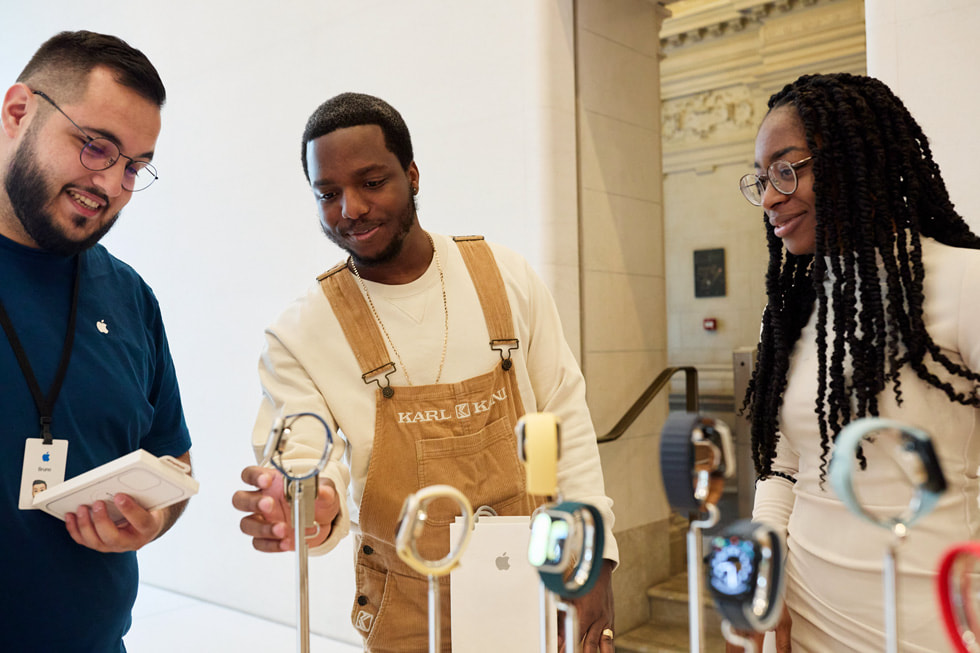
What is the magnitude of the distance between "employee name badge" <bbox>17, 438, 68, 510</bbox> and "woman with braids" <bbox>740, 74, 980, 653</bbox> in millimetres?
1219

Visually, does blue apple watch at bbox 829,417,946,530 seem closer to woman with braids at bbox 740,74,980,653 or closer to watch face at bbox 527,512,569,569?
watch face at bbox 527,512,569,569

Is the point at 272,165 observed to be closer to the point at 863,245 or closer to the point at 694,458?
the point at 863,245

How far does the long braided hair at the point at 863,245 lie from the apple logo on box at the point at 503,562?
52cm

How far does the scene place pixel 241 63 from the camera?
4.72 metres

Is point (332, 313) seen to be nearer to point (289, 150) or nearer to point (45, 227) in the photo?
point (45, 227)

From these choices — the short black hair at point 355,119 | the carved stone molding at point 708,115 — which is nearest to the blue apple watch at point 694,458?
the short black hair at point 355,119

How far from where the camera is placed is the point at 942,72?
235 cm

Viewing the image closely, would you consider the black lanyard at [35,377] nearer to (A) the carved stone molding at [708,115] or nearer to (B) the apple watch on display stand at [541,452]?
(B) the apple watch on display stand at [541,452]

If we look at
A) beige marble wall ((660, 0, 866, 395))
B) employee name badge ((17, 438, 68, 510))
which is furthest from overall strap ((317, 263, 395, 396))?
beige marble wall ((660, 0, 866, 395))

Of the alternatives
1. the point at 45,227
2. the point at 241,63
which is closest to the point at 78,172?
the point at 45,227

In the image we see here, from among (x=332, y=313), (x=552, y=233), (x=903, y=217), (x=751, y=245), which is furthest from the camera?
(x=751, y=245)

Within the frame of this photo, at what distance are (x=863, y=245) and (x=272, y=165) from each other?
3752 millimetres

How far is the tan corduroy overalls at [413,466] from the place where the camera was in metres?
1.55

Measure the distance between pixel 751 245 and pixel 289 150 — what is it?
4.93m
